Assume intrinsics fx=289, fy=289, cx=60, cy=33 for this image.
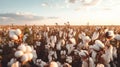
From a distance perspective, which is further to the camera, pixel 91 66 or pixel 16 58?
pixel 91 66

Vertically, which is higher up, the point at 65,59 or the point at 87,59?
the point at 87,59

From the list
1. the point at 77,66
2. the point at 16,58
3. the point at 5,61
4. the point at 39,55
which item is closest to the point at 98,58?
the point at 16,58

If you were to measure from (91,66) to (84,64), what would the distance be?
10 centimetres

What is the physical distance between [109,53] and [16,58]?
149cm

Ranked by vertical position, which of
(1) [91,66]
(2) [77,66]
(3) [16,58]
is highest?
(3) [16,58]

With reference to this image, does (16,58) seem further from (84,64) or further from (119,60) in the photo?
(119,60)

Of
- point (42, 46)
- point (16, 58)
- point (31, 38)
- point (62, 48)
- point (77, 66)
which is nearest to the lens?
point (16, 58)

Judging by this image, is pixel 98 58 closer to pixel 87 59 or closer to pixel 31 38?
pixel 87 59

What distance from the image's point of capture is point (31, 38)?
30.0ft

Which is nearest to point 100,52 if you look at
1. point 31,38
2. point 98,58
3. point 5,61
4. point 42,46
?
point 98,58

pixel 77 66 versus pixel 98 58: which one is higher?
pixel 98 58

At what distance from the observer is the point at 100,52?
12.9 feet

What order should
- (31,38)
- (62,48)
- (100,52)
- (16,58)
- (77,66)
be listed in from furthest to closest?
(31,38) → (62,48) → (77,66) → (100,52) → (16,58)

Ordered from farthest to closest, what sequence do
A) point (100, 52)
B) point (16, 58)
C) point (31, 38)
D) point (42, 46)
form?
point (31, 38)
point (42, 46)
point (100, 52)
point (16, 58)
